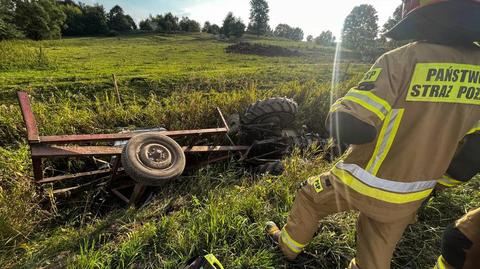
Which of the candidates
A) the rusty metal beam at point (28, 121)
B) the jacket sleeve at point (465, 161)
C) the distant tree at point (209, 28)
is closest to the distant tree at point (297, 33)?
the distant tree at point (209, 28)

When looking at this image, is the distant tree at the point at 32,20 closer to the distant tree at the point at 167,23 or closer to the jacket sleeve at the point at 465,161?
the distant tree at the point at 167,23

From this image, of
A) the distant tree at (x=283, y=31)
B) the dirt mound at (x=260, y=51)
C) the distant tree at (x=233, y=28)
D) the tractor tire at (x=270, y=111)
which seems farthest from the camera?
the distant tree at (x=283, y=31)

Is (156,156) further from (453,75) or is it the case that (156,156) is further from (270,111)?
(453,75)

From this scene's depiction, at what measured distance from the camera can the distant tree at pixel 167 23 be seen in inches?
2676

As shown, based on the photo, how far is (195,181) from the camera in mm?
3650

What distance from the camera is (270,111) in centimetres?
441

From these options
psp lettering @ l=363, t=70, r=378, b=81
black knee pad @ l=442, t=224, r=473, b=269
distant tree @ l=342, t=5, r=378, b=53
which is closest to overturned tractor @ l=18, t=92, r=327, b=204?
psp lettering @ l=363, t=70, r=378, b=81

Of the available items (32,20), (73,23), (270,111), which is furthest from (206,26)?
(270,111)

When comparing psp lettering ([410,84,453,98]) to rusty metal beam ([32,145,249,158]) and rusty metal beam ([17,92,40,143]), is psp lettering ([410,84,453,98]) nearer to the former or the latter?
rusty metal beam ([32,145,249,158])

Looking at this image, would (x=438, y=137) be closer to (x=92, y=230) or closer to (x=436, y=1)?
(x=436, y=1)

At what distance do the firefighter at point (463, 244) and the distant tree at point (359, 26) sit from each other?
48700 mm

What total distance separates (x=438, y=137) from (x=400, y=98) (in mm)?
307

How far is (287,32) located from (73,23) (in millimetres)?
52337

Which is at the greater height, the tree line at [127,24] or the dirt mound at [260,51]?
the tree line at [127,24]
